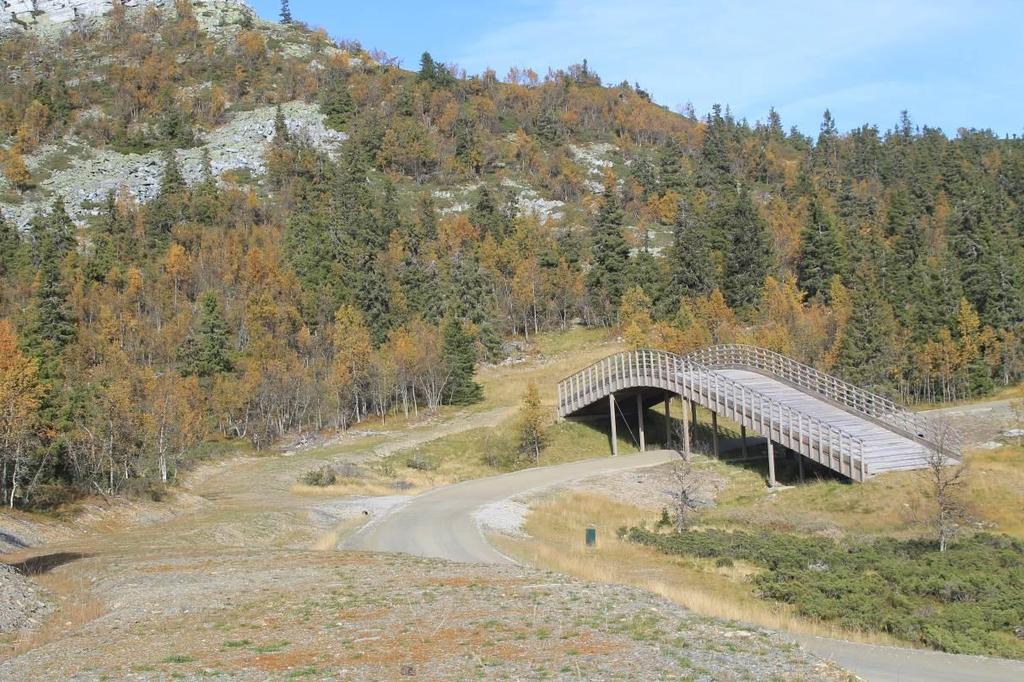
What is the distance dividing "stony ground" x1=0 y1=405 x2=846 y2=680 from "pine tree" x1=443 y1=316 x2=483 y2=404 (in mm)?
42353

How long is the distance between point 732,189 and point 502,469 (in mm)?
102117

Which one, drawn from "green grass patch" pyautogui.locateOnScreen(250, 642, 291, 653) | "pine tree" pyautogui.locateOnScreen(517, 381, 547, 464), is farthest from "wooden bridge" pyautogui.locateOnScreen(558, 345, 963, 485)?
"green grass patch" pyautogui.locateOnScreen(250, 642, 291, 653)

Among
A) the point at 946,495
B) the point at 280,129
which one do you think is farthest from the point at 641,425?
the point at 280,129

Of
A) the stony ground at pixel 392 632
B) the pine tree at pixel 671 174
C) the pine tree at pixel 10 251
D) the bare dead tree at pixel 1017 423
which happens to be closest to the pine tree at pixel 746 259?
the pine tree at pixel 671 174

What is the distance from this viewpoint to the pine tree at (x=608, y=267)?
310 ft

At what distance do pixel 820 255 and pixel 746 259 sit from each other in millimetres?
8519

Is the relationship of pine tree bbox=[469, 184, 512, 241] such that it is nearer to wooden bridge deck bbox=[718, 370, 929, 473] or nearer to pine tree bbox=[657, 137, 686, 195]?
pine tree bbox=[657, 137, 686, 195]

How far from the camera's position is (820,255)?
9550 cm

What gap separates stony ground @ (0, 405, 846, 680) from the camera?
12.5 meters

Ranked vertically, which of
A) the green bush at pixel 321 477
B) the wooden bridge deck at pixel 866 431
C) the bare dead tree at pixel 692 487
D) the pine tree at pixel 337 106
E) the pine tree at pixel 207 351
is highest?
the pine tree at pixel 337 106

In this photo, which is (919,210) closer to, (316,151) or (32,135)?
(316,151)

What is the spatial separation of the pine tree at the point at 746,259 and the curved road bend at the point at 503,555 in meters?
50.3

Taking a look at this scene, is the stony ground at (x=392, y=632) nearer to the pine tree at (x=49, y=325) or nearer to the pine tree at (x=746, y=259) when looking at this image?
the pine tree at (x=49, y=325)

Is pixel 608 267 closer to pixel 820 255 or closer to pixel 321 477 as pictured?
pixel 820 255
